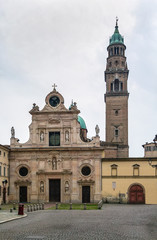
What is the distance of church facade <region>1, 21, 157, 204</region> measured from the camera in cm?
5119

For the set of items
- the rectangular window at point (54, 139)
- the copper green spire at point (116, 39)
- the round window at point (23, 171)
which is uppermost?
the copper green spire at point (116, 39)

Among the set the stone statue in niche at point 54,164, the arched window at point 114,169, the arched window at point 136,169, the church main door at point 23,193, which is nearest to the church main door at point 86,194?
the arched window at point 114,169

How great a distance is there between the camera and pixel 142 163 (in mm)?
51375

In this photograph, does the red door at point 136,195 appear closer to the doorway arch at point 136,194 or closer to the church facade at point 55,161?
the doorway arch at point 136,194

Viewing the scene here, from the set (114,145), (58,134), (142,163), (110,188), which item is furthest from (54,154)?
(114,145)

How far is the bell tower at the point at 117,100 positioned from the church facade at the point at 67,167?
61.1 ft

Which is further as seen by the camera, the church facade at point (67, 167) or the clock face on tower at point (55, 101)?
the clock face on tower at point (55, 101)

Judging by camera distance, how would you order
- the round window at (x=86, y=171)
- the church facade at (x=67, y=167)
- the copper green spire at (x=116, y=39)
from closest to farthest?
the church facade at (x=67, y=167) < the round window at (x=86, y=171) < the copper green spire at (x=116, y=39)

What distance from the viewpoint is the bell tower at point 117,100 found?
236 feet

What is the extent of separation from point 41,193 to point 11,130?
37.9ft

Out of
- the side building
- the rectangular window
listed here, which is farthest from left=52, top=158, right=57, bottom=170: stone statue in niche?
the side building

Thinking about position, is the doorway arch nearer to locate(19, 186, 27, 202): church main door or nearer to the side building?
the side building

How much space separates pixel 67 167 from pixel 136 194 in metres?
11.6

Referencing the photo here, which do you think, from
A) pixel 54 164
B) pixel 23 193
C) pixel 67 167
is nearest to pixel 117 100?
pixel 67 167
